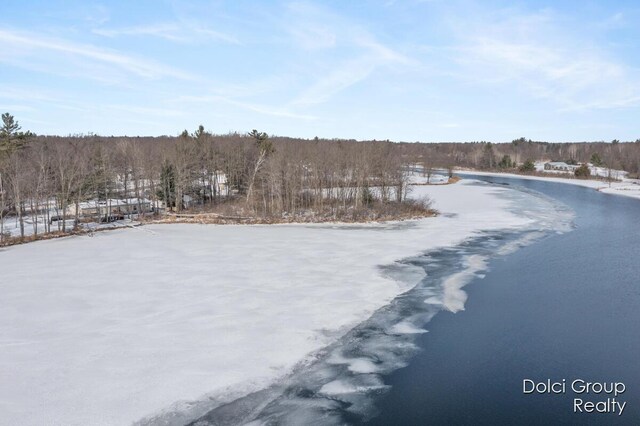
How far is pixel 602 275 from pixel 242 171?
149ft

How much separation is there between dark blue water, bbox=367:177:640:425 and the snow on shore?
310 centimetres

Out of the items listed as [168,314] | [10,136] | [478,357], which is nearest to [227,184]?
[10,136]

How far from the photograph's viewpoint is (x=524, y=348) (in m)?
12.9

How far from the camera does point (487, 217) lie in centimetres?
4034

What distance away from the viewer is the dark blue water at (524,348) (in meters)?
9.77

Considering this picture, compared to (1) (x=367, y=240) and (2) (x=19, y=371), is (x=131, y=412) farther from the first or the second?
(1) (x=367, y=240)

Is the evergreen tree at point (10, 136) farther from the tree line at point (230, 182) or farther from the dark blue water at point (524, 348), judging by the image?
the dark blue water at point (524, 348)

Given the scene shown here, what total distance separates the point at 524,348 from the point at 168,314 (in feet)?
37.7

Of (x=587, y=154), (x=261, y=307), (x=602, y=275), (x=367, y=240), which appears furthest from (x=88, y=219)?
(x=587, y=154)

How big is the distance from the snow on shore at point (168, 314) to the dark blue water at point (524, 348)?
10.2 ft

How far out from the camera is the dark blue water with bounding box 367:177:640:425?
32.1 ft

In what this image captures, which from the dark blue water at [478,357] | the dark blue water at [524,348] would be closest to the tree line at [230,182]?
the dark blue water at [524,348]

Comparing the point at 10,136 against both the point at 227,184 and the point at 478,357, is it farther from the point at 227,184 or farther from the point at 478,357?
the point at 478,357

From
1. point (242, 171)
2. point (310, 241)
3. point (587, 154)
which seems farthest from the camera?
point (587, 154)
